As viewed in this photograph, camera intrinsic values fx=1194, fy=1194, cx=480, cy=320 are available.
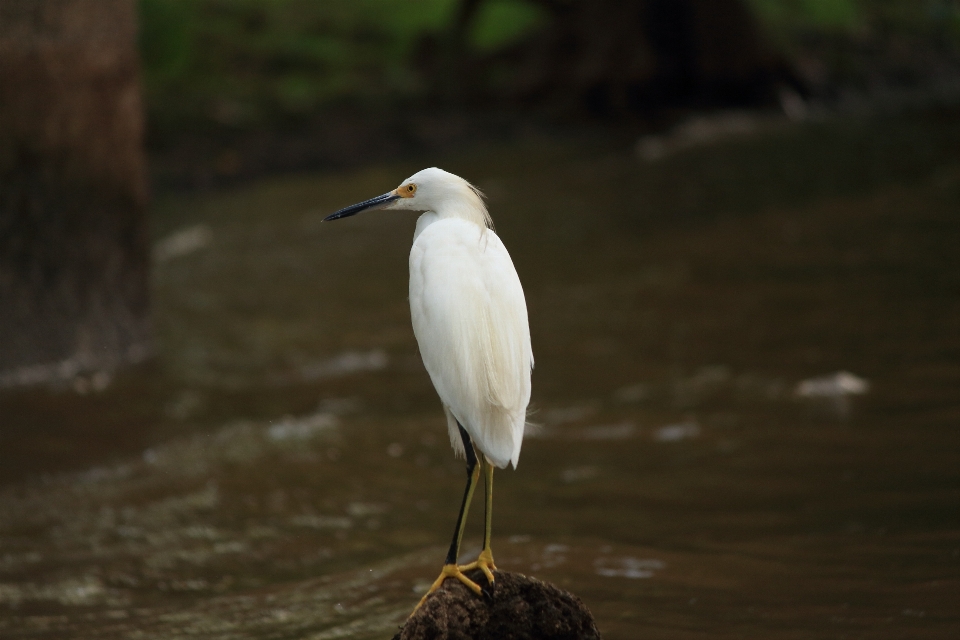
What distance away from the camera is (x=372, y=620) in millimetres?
4168

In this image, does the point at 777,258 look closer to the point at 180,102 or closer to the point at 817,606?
the point at 817,606

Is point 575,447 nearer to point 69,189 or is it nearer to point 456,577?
point 456,577

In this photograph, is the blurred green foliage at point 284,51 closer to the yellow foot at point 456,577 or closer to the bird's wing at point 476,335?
the bird's wing at point 476,335

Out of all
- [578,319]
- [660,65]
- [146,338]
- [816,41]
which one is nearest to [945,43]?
[816,41]

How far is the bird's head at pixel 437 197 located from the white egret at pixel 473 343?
2 centimetres

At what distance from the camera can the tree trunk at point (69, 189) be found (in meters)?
7.08

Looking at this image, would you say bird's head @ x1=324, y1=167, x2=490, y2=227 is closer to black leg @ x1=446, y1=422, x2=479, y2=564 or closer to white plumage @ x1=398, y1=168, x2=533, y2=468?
white plumage @ x1=398, y1=168, x2=533, y2=468

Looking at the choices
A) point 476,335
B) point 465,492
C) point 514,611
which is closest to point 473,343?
point 476,335

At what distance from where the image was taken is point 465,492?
3.32 m

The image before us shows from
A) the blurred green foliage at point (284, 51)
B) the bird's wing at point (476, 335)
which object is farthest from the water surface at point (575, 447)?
the blurred green foliage at point (284, 51)

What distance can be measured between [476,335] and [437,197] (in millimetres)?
464

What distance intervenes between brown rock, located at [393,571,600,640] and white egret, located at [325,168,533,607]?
45 millimetres

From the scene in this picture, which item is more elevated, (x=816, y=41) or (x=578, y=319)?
(x=816, y=41)

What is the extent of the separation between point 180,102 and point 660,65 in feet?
22.5
